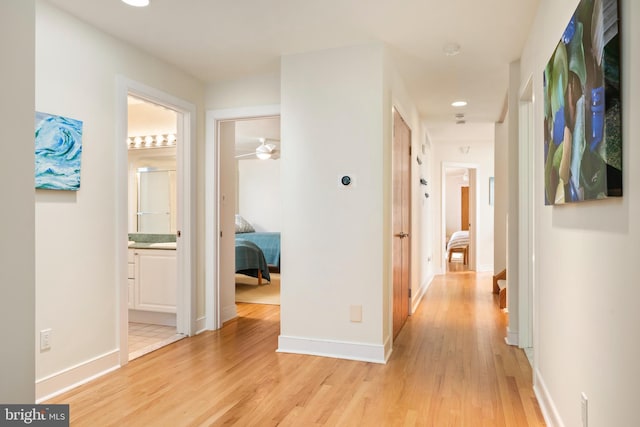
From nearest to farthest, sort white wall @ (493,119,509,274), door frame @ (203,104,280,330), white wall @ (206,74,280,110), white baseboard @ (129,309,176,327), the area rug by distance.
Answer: white wall @ (206,74,280,110), door frame @ (203,104,280,330), white baseboard @ (129,309,176,327), the area rug, white wall @ (493,119,509,274)

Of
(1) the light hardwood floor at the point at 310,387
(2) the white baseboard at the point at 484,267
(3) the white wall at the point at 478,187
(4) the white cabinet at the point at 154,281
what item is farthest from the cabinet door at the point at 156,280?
(2) the white baseboard at the point at 484,267

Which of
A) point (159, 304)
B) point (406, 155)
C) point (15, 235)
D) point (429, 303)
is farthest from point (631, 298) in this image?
point (429, 303)

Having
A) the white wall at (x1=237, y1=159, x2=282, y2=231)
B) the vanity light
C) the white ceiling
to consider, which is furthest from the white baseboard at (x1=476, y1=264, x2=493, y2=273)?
the vanity light

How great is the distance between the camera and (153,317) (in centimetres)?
430

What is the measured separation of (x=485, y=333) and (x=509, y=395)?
144cm

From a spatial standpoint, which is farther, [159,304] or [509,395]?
[159,304]

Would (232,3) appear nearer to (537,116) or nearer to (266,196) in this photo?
(537,116)

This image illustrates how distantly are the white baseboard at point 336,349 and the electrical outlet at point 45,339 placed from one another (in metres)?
1.61

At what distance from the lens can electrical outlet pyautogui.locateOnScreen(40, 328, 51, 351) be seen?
254cm

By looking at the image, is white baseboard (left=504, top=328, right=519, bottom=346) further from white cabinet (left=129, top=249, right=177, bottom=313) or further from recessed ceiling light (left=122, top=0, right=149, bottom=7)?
recessed ceiling light (left=122, top=0, right=149, bottom=7)

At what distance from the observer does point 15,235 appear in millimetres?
1303

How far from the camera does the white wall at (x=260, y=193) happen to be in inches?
361

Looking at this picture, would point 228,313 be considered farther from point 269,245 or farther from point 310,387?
point 269,245

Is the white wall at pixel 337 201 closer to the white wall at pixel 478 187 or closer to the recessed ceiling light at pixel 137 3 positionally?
the recessed ceiling light at pixel 137 3
